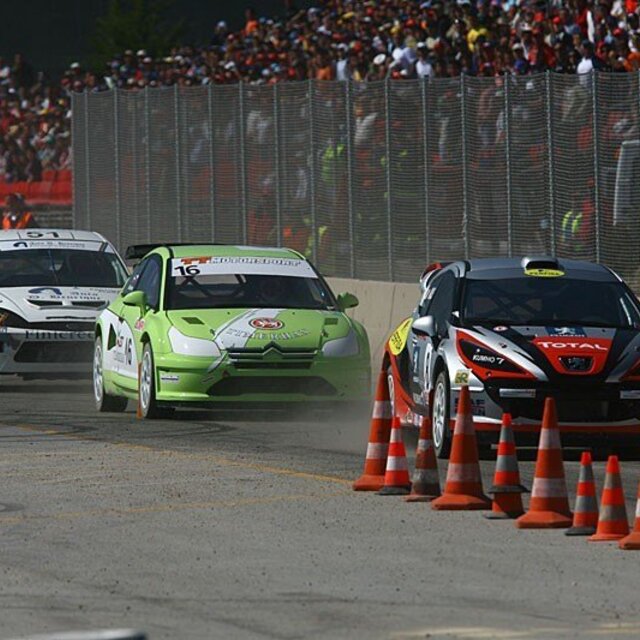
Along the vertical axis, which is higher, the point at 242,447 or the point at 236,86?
the point at 236,86

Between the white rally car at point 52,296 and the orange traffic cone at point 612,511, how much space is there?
11.2m

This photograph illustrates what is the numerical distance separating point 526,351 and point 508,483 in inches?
131

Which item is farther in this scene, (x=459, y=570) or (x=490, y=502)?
(x=490, y=502)

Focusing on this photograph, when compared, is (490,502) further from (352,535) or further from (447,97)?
(447,97)

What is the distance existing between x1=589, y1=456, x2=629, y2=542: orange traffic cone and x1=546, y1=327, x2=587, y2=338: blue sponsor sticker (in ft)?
14.6

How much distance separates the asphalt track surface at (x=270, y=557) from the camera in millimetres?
8312

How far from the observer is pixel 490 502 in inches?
467

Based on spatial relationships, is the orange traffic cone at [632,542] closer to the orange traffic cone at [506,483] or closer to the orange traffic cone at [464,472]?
the orange traffic cone at [506,483]

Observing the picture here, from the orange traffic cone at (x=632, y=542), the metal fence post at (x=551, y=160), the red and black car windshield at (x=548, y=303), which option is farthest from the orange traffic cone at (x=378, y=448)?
the metal fence post at (x=551, y=160)

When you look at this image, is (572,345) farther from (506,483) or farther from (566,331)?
(506,483)

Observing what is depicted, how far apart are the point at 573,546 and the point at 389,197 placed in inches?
626

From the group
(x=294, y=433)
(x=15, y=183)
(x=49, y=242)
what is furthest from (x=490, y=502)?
(x=15, y=183)

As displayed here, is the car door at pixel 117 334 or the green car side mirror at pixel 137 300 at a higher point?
the green car side mirror at pixel 137 300

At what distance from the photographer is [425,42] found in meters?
31.2
